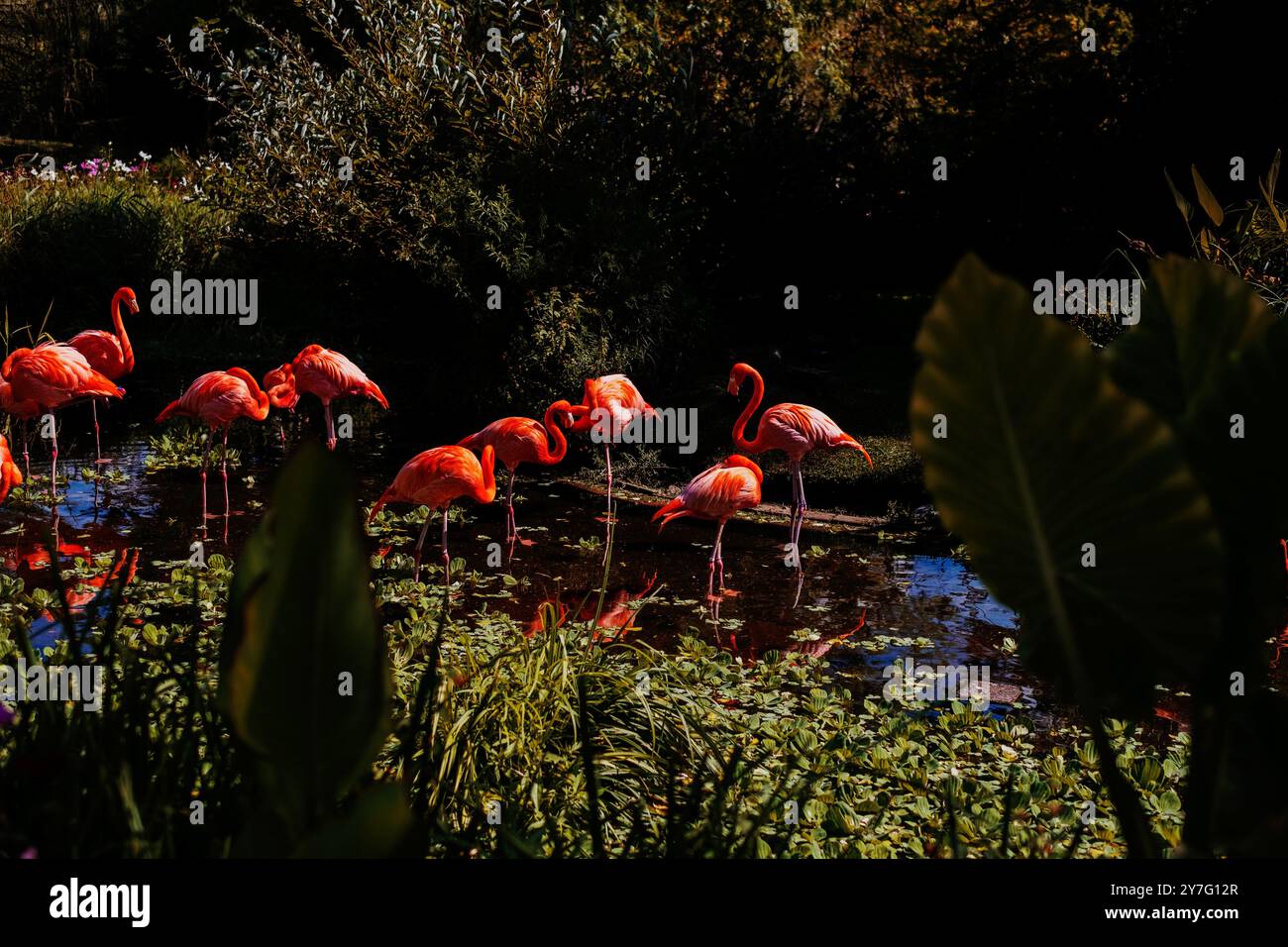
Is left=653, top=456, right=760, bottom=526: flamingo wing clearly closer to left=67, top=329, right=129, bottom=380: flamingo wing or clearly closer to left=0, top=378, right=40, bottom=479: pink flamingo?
left=0, top=378, right=40, bottom=479: pink flamingo

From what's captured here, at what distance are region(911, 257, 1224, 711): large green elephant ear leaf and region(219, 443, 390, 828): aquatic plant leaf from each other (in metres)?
0.58

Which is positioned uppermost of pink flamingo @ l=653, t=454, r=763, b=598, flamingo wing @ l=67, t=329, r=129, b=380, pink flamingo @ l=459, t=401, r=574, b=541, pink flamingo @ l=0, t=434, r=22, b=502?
flamingo wing @ l=67, t=329, r=129, b=380

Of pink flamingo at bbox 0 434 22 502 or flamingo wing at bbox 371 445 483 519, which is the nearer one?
pink flamingo at bbox 0 434 22 502

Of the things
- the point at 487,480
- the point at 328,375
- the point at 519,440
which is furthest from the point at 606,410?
the point at 328,375

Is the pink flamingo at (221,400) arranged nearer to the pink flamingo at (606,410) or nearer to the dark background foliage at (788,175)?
the pink flamingo at (606,410)

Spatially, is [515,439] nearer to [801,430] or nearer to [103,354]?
[801,430]

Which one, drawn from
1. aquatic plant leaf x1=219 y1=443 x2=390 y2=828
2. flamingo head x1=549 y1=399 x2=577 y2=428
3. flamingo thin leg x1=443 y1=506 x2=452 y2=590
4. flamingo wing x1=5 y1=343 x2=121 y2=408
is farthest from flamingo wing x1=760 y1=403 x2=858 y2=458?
aquatic plant leaf x1=219 y1=443 x2=390 y2=828

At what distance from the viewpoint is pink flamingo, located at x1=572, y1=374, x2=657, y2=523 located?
23.9ft

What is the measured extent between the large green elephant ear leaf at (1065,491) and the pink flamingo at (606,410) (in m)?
5.84

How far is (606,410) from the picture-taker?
24.1 feet

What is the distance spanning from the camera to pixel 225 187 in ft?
38.9

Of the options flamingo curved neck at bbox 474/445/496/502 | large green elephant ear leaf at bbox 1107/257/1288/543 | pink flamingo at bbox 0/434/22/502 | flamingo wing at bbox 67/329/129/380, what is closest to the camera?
large green elephant ear leaf at bbox 1107/257/1288/543

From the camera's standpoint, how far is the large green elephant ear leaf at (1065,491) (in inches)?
43.5

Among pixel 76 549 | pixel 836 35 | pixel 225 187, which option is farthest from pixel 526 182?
pixel 836 35
